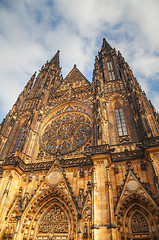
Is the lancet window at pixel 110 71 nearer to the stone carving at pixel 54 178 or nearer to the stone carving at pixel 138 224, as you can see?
the stone carving at pixel 54 178

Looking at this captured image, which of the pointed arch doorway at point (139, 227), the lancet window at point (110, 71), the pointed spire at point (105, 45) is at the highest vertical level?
the pointed spire at point (105, 45)

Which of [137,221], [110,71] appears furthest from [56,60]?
[137,221]

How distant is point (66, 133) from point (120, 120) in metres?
4.35

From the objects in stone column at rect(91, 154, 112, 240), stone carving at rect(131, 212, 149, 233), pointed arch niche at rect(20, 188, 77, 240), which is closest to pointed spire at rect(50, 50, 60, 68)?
stone column at rect(91, 154, 112, 240)

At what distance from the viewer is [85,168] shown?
11.0 meters

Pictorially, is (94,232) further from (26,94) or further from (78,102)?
(26,94)

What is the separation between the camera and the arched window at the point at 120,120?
12.8m

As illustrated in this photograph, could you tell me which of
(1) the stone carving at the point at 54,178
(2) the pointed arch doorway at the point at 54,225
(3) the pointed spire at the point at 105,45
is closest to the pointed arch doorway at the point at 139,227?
(2) the pointed arch doorway at the point at 54,225

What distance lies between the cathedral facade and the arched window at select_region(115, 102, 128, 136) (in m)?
0.03

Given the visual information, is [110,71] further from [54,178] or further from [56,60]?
[54,178]

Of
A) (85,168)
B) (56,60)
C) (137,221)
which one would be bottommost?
(137,221)

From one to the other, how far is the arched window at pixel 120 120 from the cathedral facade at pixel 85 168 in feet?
0.11

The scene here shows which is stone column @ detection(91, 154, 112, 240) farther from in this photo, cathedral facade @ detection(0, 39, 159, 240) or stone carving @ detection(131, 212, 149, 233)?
stone carving @ detection(131, 212, 149, 233)

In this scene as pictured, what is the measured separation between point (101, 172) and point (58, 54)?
2449cm
